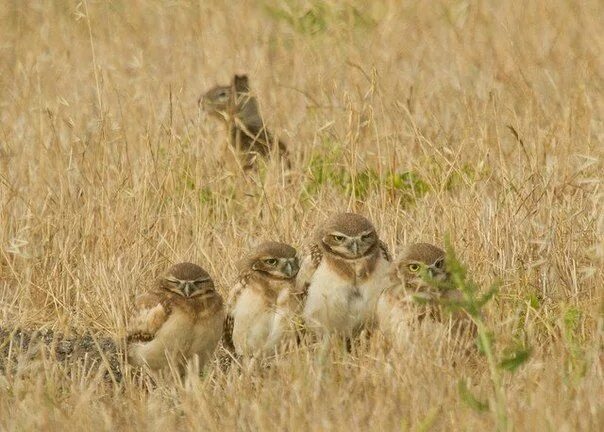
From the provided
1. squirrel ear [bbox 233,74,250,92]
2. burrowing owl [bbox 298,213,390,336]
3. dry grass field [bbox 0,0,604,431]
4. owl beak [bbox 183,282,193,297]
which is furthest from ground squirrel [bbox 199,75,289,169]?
owl beak [bbox 183,282,193,297]

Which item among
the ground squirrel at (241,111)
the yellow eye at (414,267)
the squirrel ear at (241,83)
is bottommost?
the yellow eye at (414,267)

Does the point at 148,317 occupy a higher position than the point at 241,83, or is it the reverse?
the point at 241,83

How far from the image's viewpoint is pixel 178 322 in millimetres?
7703

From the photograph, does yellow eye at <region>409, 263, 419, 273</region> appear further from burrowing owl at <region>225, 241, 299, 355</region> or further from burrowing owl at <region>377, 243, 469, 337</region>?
burrowing owl at <region>225, 241, 299, 355</region>

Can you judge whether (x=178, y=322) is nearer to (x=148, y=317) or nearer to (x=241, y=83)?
(x=148, y=317)

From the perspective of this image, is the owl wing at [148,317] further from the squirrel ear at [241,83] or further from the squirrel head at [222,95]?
the squirrel ear at [241,83]

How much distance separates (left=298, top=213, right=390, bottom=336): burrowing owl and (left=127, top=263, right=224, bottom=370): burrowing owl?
0.52 meters

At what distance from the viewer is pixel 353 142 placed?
9562mm

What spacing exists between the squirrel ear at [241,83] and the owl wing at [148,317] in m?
4.71

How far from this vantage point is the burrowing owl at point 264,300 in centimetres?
787

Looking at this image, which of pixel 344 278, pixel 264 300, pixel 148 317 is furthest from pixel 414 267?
pixel 148 317

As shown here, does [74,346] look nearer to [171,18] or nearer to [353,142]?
[353,142]

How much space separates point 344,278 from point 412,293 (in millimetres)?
482

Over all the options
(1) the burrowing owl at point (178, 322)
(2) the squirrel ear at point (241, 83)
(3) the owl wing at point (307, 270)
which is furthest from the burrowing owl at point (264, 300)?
(2) the squirrel ear at point (241, 83)
